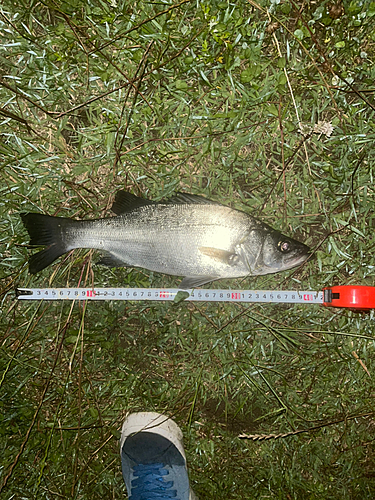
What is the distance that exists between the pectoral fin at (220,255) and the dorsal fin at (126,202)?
0.62 m

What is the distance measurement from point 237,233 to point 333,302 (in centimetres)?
102

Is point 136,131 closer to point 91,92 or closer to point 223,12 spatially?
point 91,92

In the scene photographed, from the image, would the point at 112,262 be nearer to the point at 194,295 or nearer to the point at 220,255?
the point at 194,295

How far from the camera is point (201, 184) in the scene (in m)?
2.99

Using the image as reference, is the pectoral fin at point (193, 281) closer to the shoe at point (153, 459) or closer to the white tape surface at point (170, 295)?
the white tape surface at point (170, 295)

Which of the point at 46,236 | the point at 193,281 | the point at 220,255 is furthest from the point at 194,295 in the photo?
the point at 46,236

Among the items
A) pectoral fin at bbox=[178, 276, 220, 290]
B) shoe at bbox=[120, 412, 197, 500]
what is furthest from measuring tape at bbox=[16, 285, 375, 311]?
shoe at bbox=[120, 412, 197, 500]

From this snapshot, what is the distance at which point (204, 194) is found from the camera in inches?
117

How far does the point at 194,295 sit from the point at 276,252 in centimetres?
80

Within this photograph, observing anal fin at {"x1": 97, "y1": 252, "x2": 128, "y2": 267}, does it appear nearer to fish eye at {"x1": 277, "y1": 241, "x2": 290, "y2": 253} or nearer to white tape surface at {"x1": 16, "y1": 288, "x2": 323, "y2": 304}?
white tape surface at {"x1": 16, "y1": 288, "x2": 323, "y2": 304}

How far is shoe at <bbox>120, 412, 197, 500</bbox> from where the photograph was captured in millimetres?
3000

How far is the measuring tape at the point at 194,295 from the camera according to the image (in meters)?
2.87

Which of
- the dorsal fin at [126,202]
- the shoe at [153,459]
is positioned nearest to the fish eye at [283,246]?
the dorsal fin at [126,202]

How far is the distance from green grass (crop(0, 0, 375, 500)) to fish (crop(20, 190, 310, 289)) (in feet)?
0.80
